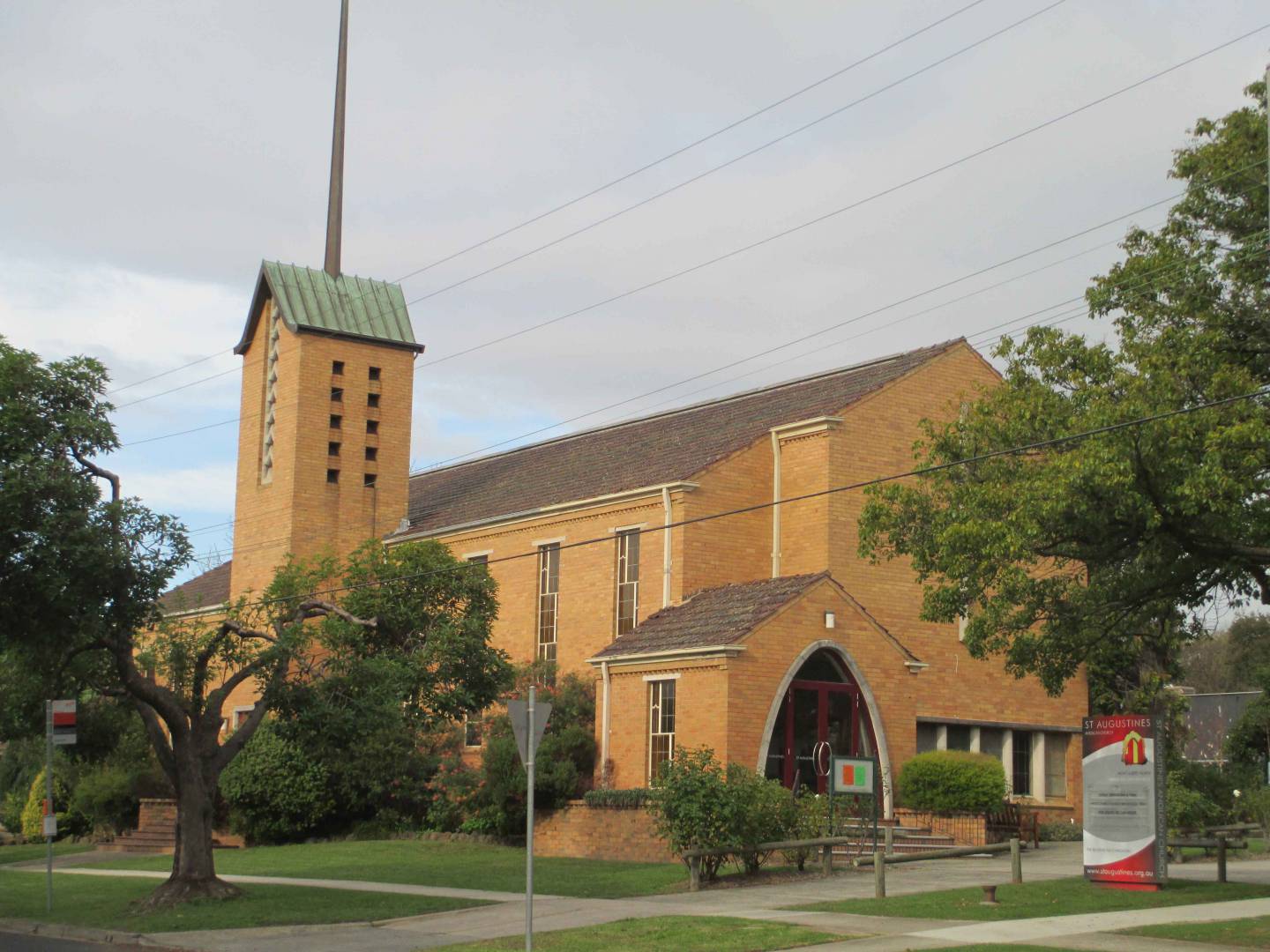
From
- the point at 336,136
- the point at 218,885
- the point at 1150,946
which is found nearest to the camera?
the point at 1150,946

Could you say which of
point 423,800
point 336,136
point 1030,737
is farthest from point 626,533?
point 336,136

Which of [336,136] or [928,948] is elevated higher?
[336,136]

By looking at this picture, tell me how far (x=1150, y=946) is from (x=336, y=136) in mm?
38746

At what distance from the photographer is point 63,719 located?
23.4 meters

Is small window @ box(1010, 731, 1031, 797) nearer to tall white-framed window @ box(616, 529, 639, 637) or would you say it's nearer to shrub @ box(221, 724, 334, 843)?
tall white-framed window @ box(616, 529, 639, 637)

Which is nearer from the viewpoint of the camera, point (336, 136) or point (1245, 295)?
point (1245, 295)

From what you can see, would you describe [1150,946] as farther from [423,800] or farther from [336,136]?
[336,136]

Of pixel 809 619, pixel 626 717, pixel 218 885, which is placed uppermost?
pixel 809 619

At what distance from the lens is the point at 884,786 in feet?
103

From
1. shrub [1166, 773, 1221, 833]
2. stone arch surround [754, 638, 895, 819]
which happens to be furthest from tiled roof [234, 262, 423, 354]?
shrub [1166, 773, 1221, 833]

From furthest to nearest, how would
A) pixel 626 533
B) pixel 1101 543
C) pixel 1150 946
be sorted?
pixel 626 533 → pixel 1101 543 → pixel 1150 946

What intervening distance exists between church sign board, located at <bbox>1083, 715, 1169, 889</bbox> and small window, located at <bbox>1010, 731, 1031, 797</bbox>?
48.3 ft

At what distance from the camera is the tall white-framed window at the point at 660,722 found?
1212 inches

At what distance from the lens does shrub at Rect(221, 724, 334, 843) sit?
36312 mm
